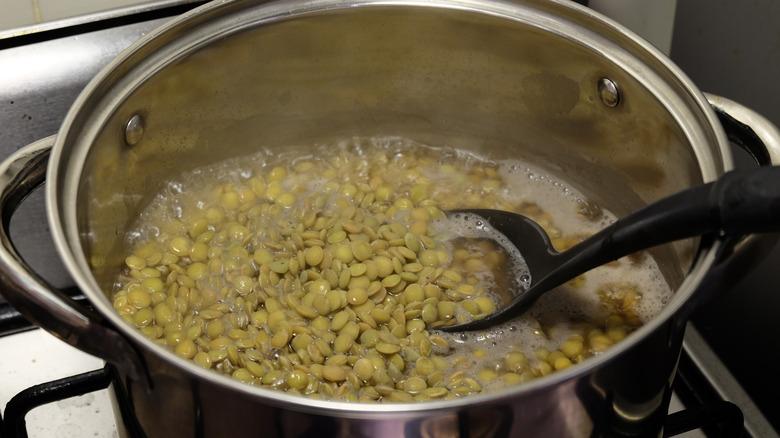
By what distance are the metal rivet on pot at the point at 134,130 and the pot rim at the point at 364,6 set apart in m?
0.05

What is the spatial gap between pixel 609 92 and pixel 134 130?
485mm

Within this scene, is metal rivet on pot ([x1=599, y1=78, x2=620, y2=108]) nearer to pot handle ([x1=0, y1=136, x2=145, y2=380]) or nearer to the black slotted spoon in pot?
the black slotted spoon in pot

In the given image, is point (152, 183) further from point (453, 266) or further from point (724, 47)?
point (724, 47)

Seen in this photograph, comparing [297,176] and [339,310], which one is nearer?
[339,310]

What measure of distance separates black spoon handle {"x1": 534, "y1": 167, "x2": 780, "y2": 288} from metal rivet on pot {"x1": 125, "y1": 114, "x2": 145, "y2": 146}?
0.45m

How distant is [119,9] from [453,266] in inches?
19.4

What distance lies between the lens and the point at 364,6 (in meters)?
0.82

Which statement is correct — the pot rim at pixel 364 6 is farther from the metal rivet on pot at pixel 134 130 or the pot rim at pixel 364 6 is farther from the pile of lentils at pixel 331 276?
the pile of lentils at pixel 331 276

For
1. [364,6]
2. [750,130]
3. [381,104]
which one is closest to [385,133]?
[381,104]

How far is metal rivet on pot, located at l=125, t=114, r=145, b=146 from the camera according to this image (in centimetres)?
78

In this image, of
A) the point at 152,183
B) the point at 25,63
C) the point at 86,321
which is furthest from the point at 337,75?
the point at 86,321

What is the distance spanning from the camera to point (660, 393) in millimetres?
604

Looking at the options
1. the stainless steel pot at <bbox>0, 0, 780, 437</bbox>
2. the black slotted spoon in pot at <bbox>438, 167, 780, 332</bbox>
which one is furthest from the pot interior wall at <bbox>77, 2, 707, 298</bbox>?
the black slotted spoon in pot at <bbox>438, 167, 780, 332</bbox>

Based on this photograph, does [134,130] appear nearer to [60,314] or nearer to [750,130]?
[60,314]
